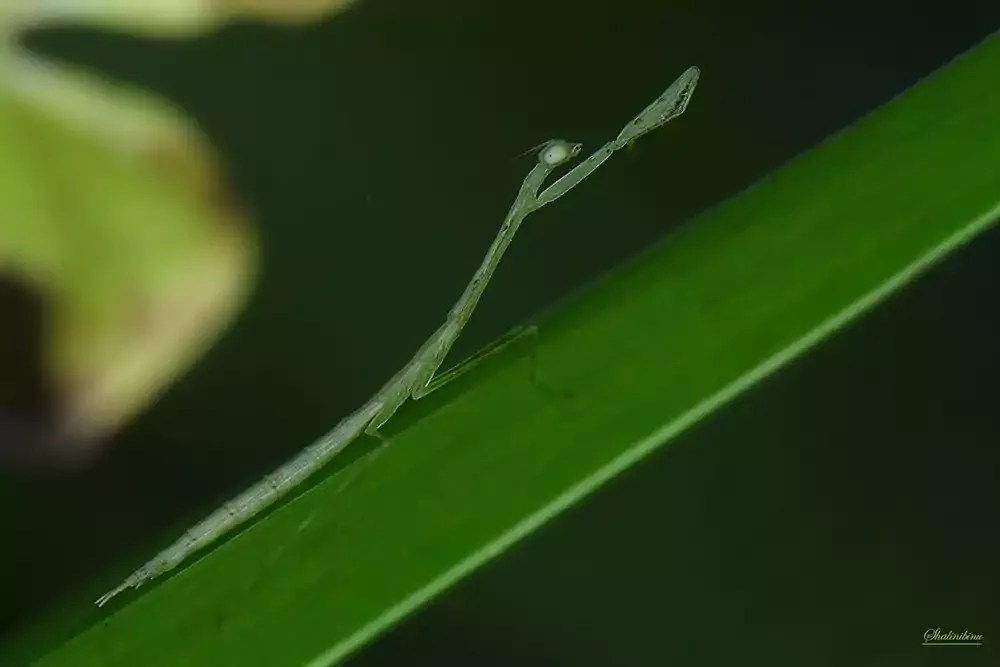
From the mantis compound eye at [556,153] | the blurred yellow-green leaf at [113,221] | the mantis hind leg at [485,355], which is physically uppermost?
the blurred yellow-green leaf at [113,221]

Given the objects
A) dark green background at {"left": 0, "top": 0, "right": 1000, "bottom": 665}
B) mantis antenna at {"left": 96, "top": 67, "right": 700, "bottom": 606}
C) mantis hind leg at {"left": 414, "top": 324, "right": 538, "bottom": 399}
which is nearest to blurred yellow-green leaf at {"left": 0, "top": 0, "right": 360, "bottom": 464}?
dark green background at {"left": 0, "top": 0, "right": 1000, "bottom": 665}

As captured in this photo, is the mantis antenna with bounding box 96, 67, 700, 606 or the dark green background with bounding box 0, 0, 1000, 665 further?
the dark green background with bounding box 0, 0, 1000, 665

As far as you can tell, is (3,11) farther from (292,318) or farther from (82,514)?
(82,514)

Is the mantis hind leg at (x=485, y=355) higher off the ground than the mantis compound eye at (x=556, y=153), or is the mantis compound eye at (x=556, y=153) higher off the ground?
the mantis compound eye at (x=556, y=153)

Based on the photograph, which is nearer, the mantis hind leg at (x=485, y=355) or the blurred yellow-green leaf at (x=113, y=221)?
the mantis hind leg at (x=485, y=355)

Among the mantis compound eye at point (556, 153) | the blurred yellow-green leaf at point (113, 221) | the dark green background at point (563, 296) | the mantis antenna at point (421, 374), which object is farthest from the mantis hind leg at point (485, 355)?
the blurred yellow-green leaf at point (113, 221)

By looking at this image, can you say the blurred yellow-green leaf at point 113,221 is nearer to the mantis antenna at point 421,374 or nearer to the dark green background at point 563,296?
the dark green background at point 563,296

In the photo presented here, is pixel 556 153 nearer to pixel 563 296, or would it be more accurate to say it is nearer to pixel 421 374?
pixel 421 374

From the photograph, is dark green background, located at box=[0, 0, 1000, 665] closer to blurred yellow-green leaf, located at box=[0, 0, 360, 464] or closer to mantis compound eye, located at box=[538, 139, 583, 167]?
blurred yellow-green leaf, located at box=[0, 0, 360, 464]

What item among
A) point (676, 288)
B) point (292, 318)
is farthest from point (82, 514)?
point (676, 288)
